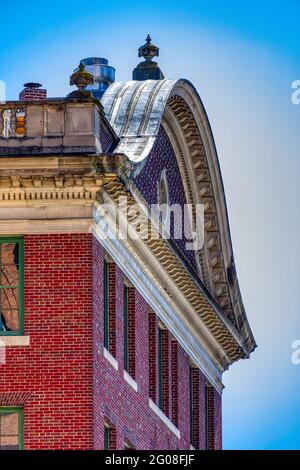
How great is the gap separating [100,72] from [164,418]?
1064 cm

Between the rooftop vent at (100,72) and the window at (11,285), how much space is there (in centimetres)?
1353

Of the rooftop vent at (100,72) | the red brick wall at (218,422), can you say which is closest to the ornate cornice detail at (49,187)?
the rooftop vent at (100,72)

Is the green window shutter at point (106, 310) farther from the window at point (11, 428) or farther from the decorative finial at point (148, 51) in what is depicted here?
the decorative finial at point (148, 51)

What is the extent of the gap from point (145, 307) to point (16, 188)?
8216 millimetres

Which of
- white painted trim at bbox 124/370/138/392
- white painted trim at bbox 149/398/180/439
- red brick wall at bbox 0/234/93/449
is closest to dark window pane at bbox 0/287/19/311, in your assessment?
red brick wall at bbox 0/234/93/449

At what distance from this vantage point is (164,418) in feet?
273

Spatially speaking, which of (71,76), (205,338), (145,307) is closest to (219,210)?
(205,338)

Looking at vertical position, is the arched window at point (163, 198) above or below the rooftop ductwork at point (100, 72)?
below

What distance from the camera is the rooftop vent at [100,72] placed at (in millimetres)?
87875

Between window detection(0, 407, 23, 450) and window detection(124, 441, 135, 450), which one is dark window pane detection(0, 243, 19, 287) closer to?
window detection(0, 407, 23, 450)
